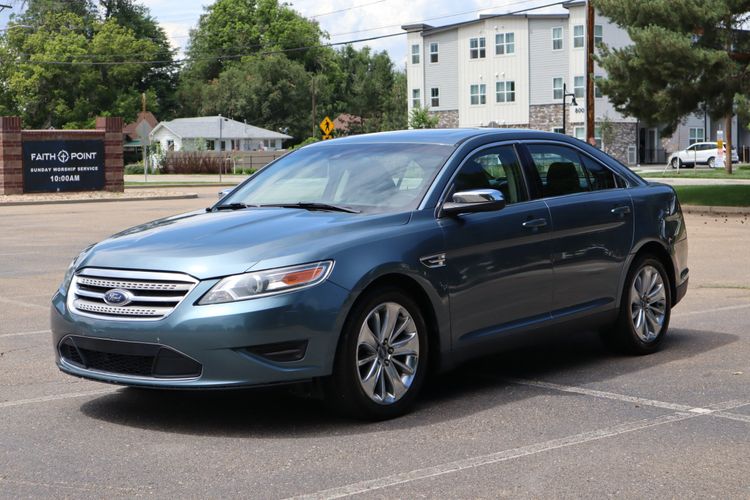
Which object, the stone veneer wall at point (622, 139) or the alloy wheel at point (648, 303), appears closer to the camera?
the alloy wheel at point (648, 303)

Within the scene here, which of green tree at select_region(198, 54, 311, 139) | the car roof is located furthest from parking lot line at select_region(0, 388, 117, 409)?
green tree at select_region(198, 54, 311, 139)

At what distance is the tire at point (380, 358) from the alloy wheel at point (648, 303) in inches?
91.2

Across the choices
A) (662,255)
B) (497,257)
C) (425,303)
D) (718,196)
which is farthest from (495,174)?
(718,196)

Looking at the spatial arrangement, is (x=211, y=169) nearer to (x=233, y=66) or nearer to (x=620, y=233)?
(x=233, y=66)

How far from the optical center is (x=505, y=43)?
249ft

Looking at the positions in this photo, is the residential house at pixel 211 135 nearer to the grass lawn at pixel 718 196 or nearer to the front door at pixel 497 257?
the grass lawn at pixel 718 196

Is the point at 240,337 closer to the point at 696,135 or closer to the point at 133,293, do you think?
the point at 133,293

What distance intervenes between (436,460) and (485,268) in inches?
67.3

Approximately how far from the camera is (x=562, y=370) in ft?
25.6

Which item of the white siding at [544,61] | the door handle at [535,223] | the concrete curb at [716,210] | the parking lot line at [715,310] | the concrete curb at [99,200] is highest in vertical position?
the white siding at [544,61]

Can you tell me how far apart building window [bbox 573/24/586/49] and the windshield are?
6786 centimetres

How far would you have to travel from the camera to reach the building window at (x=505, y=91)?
7656 cm

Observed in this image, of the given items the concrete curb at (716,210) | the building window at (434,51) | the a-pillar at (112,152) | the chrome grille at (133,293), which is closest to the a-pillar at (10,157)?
the a-pillar at (112,152)

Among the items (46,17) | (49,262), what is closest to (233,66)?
(46,17)
